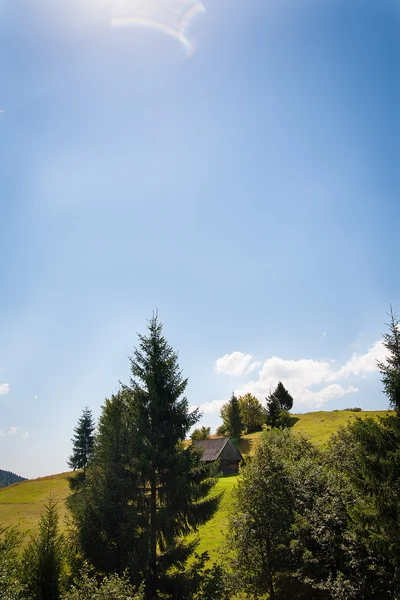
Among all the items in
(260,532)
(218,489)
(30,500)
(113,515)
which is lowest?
(30,500)

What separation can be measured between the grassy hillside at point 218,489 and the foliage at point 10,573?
11993 mm

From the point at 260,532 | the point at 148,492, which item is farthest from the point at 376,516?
the point at 148,492

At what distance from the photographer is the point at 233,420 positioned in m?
70.9

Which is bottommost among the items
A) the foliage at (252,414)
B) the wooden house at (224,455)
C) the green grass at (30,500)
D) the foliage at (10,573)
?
the green grass at (30,500)

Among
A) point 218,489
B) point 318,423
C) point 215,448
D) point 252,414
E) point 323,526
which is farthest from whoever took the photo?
point 252,414

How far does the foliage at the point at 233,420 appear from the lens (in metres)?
70.7

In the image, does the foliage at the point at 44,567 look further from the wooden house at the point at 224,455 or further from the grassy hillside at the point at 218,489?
the wooden house at the point at 224,455

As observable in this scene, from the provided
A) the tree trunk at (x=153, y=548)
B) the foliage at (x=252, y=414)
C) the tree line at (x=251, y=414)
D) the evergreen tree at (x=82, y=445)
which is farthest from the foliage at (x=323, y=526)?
the foliage at (x=252, y=414)

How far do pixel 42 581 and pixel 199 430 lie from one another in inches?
2501

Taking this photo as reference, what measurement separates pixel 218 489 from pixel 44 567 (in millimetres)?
27745

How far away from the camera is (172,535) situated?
1580 centimetres

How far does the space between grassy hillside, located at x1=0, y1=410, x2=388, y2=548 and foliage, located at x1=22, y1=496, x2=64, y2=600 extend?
11.2 m

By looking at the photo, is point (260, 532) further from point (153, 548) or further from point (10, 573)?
point (10, 573)

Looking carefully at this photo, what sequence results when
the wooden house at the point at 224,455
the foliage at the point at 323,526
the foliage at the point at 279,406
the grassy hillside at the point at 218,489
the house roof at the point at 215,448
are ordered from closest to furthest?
the foliage at the point at 323,526, the grassy hillside at the point at 218,489, the wooden house at the point at 224,455, the house roof at the point at 215,448, the foliage at the point at 279,406
